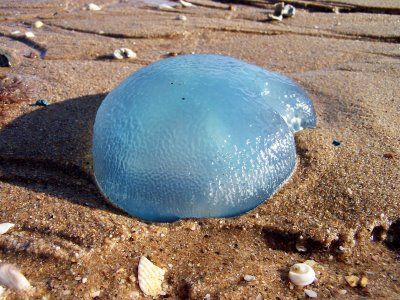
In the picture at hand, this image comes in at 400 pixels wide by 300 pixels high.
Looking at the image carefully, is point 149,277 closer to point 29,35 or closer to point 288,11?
point 29,35

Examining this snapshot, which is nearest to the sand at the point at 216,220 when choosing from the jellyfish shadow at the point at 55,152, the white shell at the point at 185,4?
the jellyfish shadow at the point at 55,152

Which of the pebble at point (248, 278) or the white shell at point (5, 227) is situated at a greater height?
the pebble at point (248, 278)

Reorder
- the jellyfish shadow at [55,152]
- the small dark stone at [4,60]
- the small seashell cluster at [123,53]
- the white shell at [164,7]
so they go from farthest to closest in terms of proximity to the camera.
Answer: the white shell at [164,7]
the small seashell cluster at [123,53]
the small dark stone at [4,60]
the jellyfish shadow at [55,152]

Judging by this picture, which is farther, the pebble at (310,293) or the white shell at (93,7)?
the white shell at (93,7)

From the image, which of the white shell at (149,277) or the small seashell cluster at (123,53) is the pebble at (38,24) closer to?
the small seashell cluster at (123,53)

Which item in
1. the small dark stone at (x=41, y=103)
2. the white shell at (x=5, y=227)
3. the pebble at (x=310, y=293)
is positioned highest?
the small dark stone at (x=41, y=103)

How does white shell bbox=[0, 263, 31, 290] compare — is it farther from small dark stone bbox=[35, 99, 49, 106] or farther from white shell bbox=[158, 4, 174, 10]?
white shell bbox=[158, 4, 174, 10]

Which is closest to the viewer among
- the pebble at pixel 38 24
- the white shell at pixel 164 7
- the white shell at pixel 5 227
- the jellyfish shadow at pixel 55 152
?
the white shell at pixel 5 227

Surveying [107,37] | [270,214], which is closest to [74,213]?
[270,214]
